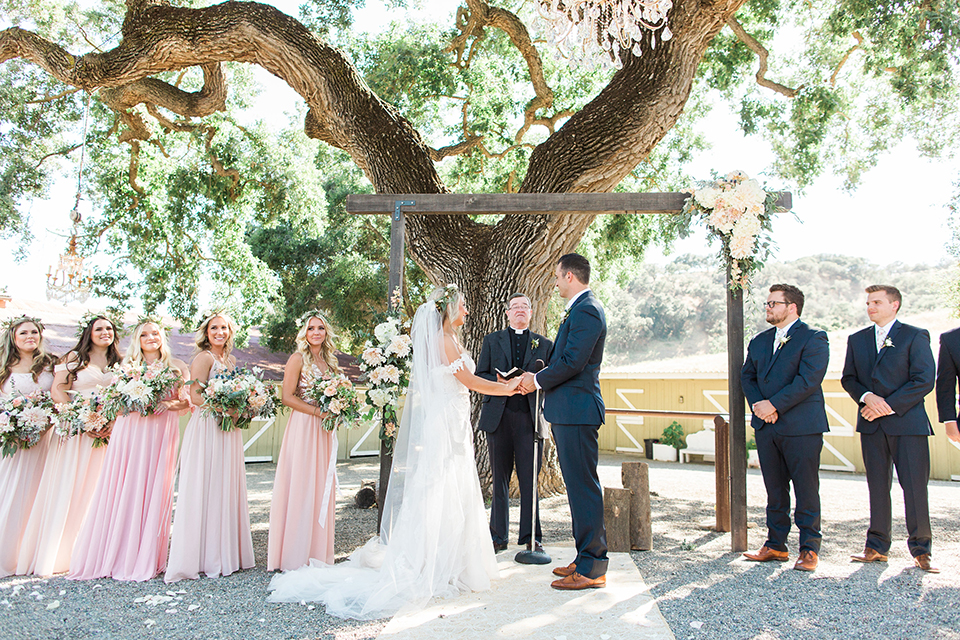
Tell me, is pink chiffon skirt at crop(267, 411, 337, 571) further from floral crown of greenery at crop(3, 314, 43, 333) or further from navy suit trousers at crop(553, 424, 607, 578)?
floral crown of greenery at crop(3, 314, 43, 333)

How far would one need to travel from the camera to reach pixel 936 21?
22.2ft

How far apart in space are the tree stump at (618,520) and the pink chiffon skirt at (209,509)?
2.75m

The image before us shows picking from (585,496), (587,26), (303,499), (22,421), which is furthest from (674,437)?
(22,421)

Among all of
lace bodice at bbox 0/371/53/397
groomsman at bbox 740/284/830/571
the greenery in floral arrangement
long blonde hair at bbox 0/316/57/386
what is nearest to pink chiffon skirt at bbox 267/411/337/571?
lace bodice at bbox 0/371/53/397

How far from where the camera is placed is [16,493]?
15.7 feet

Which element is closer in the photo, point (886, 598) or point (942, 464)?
point (886, 598)

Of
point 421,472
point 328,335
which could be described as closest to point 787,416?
point 421,472

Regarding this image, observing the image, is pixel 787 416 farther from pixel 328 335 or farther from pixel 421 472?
pixel 328 335

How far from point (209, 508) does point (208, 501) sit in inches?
1.9

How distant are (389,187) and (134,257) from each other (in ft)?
22.5

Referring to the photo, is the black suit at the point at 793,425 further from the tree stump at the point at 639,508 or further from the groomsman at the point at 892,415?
the tree stump at the point at 639,508

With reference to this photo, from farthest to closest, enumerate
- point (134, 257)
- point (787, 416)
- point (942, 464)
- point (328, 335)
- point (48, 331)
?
point (48, 331) < point (942, 464) < point (134, 257) < point (328, 335) < point (787, 416)

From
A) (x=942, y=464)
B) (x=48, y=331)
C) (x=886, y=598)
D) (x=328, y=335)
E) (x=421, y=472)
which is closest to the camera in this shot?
(x=886, y=598)

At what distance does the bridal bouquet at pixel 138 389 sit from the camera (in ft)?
14.8
